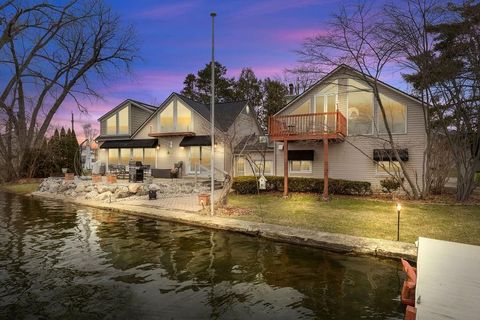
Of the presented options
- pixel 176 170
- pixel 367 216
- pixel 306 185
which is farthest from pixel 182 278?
pixel 176 170

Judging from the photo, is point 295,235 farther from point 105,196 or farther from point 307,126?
point 105,196

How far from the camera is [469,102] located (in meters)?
16.7

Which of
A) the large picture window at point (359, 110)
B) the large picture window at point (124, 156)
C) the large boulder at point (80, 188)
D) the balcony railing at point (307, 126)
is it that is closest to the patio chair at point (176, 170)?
the large picture window at point (124, 156)

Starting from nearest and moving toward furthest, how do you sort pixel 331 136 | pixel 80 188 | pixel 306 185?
pixel 331 136, pixel 306 185, pixel 80 188

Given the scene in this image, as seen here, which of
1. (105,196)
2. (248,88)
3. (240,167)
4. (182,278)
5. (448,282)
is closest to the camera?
(448,282)

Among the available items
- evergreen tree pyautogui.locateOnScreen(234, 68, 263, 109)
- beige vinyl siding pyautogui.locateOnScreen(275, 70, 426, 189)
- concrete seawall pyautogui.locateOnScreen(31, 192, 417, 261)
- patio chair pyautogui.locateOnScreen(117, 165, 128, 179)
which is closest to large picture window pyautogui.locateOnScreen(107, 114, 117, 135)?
patio chair pyautogui.locateOnScreen(117, 165, 128, 179)

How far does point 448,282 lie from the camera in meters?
4.69

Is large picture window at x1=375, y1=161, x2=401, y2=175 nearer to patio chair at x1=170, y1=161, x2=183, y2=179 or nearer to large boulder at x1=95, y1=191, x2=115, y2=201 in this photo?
large boulder at x1=95, y1=191, x2=115, y2=201

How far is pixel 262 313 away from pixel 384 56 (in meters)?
Result: 14.6

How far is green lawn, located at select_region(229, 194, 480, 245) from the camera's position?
10508 millimetres

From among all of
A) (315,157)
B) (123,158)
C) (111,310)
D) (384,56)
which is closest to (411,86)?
(384,56)

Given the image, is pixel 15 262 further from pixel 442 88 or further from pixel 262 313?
pixel 442 88

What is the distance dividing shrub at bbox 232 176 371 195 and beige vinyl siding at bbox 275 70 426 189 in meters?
1.79

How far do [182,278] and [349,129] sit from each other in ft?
50.7
